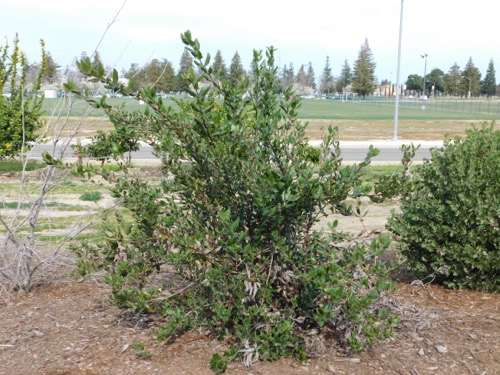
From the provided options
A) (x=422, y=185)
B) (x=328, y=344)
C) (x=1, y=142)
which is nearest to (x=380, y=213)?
(x=422, y=185)

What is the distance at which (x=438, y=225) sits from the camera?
5.12m

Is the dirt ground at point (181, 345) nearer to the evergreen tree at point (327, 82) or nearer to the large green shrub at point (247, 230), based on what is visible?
the large green shrub at point (247, 230)

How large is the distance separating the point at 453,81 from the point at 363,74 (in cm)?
3030

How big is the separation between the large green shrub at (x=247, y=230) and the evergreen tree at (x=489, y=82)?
123 metres

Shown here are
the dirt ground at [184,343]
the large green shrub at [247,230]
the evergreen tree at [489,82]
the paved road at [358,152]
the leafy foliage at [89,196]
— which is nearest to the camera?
the large green shrub at [247,230]

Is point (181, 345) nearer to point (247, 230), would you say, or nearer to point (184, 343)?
point (184, 343)

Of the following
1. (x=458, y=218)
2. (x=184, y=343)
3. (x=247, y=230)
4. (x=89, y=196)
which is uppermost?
(x=247, y=230)

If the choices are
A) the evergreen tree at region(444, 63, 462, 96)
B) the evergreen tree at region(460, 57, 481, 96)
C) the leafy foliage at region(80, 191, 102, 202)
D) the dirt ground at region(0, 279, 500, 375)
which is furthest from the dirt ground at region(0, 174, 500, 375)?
the evergreen tree at region(444, 63, 462, 96)

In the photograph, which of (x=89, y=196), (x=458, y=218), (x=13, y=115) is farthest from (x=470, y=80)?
(x=458, y=218)

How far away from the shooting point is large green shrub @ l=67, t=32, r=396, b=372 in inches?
145

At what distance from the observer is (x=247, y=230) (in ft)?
13.0

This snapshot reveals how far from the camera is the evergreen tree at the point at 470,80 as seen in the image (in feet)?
319

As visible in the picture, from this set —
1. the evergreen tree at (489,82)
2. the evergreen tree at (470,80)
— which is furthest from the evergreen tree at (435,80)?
the evergreen tree at (470,80)

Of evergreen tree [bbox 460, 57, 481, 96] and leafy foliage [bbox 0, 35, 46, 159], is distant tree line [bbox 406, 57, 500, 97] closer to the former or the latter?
evergreen tree [bbox 460, 57, 481, 96]
